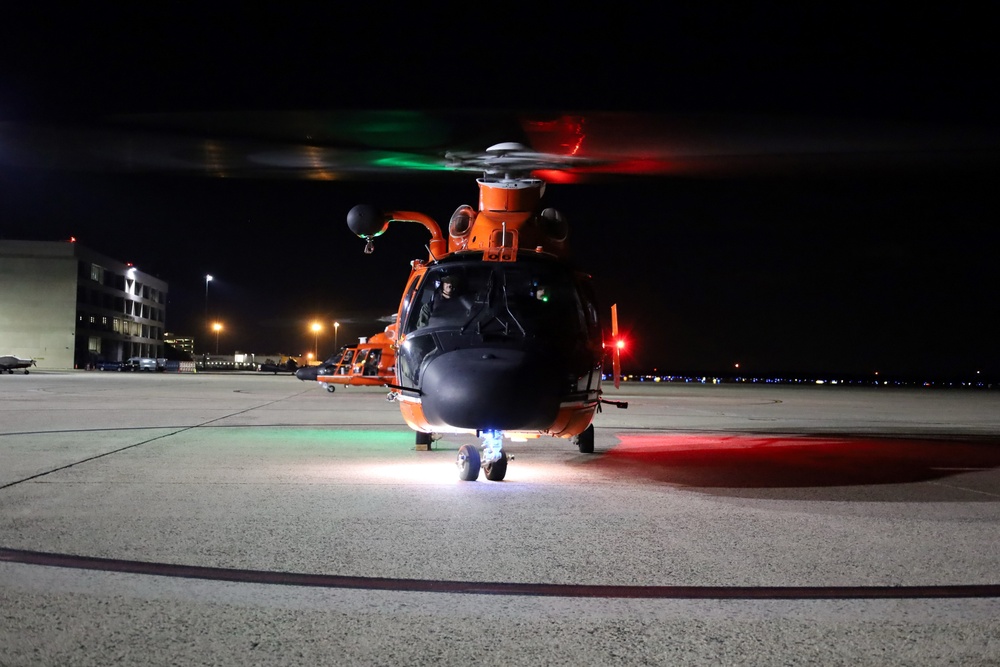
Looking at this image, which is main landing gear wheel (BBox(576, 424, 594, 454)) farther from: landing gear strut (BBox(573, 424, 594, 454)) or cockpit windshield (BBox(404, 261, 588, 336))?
cockpit windshield (BBox(404, 261, 588, 336))

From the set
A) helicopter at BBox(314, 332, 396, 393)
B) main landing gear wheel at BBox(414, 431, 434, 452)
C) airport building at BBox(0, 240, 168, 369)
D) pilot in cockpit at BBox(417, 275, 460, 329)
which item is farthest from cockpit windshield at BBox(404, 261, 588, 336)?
airport building at BBox(0, 240, 168, 369)

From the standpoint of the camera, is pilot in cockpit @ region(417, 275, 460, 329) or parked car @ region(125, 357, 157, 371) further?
parked car @ region(125, 357, 157, 371)

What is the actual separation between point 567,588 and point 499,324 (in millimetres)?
3891

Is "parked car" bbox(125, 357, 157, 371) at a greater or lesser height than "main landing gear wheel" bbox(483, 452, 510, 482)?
greater

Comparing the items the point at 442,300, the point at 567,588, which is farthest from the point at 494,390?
the point at 567,588

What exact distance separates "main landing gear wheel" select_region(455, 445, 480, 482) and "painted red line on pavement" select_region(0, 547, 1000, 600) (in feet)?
13.2

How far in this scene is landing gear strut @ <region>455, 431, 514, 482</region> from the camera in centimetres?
849

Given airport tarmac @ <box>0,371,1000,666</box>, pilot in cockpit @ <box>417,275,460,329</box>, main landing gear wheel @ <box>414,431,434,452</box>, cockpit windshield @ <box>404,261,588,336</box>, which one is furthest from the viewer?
main landing gear wheel @ <box>414,431,434,452</box>

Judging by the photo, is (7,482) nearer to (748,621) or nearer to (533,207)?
(533,207)

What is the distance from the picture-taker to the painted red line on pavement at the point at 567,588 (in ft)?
14.1

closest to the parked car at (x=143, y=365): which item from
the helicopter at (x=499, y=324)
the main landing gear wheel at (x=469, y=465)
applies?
the helicopter at (x=499, y=324)

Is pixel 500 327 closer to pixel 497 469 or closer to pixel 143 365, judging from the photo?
pixel 497 469

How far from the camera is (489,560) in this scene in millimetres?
5000

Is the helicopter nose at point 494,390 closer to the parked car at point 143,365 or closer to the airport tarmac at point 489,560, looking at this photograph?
the airport tarmac at point 489,560
